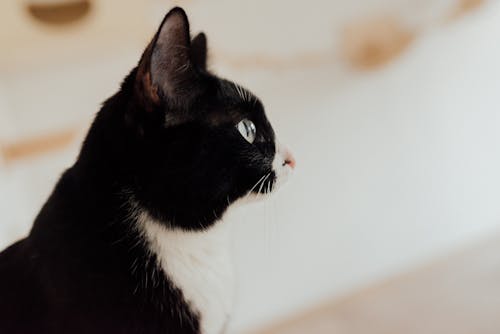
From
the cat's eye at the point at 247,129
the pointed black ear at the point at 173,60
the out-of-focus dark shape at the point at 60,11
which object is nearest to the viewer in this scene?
the pointed black ear at the point at 173,60

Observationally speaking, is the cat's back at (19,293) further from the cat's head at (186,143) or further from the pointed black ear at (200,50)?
the pointed black ear at (200,50)

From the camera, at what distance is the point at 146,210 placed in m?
0.65

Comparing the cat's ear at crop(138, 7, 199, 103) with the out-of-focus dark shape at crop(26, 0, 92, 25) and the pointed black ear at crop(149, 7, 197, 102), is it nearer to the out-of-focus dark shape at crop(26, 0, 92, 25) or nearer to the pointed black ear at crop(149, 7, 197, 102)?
the pointed black ear at crop(149, 7, 197, 102)

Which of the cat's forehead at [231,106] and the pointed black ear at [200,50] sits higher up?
the pointed black ear at [200,50]

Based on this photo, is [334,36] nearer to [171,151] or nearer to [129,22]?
[129,22]

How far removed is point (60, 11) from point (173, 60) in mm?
497

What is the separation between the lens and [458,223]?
1343 mm

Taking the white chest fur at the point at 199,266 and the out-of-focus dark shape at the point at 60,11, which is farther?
the out-of-focus dark shape at the point at 60,11

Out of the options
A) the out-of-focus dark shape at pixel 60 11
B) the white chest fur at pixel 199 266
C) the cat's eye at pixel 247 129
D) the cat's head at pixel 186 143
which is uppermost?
the out-of-focus dark shape at pixel 60 11

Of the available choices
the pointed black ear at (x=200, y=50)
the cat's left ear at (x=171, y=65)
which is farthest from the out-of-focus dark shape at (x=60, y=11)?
the cat's left ear at (x=171, y=65)

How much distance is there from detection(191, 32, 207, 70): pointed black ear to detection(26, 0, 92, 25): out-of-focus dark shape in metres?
0.33

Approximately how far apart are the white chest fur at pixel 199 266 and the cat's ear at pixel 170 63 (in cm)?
14

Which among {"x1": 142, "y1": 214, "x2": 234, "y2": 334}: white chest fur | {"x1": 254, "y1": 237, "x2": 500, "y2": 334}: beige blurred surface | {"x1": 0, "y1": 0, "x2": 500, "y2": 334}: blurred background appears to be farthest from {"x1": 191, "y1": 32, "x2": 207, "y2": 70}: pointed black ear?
{"x1": 254, "y1": 237, "x2": 500, "y2": 334}: beige blurred surface

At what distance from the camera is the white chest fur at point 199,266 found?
0.66 m
